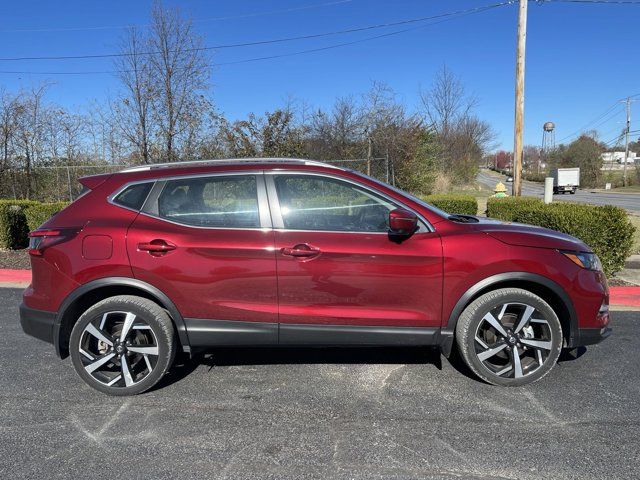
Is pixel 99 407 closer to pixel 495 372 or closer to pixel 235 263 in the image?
pixel 235 263

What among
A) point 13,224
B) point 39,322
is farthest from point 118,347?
point 13,224

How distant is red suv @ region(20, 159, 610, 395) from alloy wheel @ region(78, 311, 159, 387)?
1cm

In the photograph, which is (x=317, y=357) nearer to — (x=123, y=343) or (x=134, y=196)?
(x=123, y=343)

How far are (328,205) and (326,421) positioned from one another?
1.53m

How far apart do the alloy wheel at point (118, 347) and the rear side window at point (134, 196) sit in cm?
81

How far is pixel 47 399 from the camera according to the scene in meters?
3.40

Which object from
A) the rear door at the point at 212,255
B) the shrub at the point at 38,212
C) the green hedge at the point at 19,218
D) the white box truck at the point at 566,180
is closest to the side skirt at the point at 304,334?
the rear door at the point at 212,255

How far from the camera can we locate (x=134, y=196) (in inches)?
135

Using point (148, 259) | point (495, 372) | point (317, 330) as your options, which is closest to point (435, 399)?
point (495, 372)

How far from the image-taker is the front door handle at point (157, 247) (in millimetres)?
3254

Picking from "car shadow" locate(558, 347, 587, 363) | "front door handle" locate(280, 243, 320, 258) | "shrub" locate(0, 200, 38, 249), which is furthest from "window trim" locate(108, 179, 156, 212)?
"shrub" locate(0, 200, 38, 249)

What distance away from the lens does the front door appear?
3.23 meters

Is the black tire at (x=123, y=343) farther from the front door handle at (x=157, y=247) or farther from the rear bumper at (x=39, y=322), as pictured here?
the front door handle at (x=157, y=247)

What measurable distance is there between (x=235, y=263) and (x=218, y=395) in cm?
104
